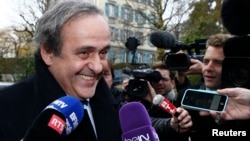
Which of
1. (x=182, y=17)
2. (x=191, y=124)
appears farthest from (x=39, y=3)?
(x=191, y=124)

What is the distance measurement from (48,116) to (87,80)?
19.1 inches

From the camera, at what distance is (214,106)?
65.3 inches

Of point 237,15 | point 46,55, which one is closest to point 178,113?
point 237,15

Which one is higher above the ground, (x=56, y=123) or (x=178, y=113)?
(x=56, y=123)

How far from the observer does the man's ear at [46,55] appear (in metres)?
1.74

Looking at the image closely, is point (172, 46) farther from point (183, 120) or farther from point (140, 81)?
point (183, 120)

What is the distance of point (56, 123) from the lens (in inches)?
48.3

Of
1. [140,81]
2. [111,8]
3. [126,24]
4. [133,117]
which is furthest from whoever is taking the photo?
[111,8]

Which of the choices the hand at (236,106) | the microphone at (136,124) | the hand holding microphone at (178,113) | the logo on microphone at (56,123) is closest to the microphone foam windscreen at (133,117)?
the microphone at (136,124)

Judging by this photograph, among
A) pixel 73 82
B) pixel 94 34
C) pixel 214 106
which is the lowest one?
pixel 214 106

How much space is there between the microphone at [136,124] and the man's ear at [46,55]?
394 millimetres

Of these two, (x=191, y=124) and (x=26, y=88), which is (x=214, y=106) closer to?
(x=191, y=124)

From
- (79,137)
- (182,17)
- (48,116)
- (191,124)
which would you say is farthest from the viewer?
(182,17)

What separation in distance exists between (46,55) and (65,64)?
0.38ft
